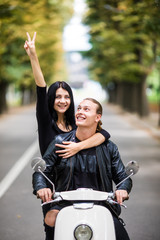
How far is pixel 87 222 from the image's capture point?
307 cm

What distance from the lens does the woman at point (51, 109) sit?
13.1 feet

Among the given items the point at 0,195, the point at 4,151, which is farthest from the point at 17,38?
the point at 0,195

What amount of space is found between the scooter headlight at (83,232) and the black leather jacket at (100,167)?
59 centimetres

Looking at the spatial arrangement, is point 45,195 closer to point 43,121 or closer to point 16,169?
point 43,121

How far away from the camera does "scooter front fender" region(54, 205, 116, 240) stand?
3066 millimetres

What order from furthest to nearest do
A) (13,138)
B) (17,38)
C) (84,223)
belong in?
(17,38)
(13,138)
(84,223)

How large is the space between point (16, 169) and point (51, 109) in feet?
19.9

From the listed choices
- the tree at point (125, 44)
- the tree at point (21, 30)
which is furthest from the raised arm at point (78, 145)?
the tree at point (125, 44)

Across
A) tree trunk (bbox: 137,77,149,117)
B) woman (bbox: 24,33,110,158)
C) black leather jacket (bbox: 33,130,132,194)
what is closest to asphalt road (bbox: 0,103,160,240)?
woman (bbox: 24,33,110,158)

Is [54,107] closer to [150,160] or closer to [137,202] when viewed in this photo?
[137,202]

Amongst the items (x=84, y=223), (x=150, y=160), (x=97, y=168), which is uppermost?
(x=97, y=168)

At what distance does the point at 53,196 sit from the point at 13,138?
1429cm

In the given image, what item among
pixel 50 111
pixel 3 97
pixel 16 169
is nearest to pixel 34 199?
pixel 16 169

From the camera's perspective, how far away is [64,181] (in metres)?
3.66
